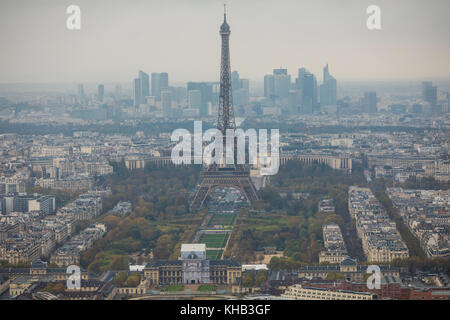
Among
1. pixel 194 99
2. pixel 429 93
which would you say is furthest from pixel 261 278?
pixel 194 99

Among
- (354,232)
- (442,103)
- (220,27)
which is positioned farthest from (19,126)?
(354,232)

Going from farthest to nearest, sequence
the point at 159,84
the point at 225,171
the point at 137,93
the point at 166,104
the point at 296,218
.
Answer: the point at 166,104, the point at 137,93, the point at 159,84, the point at 225,171, the point at 296,218

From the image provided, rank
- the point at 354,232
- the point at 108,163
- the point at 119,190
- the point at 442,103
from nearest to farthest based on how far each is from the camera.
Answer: the point at 354,232, the point at 119,190, the point at 108,163, the point at 442,103

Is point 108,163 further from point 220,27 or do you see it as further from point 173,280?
point 173,280

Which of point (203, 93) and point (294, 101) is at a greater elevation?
point (203, 93)

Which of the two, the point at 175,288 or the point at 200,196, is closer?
the point at 175,288

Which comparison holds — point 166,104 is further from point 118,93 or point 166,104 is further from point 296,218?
point 296,218
